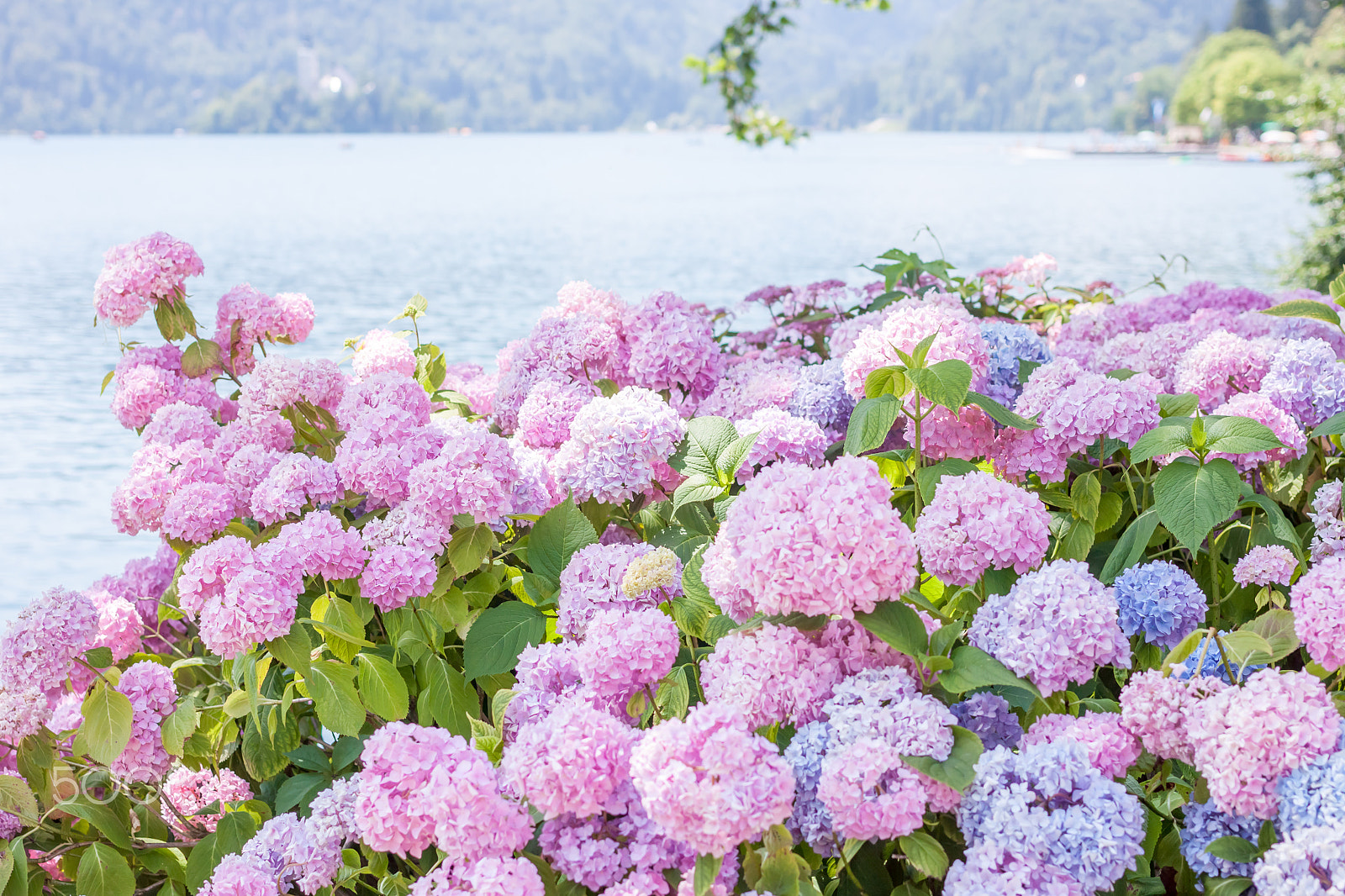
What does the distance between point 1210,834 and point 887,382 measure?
2.62 feet

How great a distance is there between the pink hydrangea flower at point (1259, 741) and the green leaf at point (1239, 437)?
54 centimetres

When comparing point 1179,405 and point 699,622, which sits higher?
point 1179,405

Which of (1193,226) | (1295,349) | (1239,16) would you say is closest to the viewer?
(1295,349)

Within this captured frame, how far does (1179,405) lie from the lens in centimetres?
183

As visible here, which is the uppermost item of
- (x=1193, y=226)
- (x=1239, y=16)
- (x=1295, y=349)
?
(x=1239, y=16)

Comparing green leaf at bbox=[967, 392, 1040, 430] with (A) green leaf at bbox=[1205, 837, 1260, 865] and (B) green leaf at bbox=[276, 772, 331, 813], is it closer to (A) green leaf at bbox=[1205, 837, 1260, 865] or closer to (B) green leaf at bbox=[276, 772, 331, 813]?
(A) green leaf at bbox=[1205, 837, 1260, 865]

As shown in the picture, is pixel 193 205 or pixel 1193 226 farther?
pixel 193 205

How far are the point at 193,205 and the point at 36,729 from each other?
31989 mm

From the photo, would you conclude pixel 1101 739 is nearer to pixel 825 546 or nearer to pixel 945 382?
pixel 825 546

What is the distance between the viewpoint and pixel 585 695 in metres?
1.35

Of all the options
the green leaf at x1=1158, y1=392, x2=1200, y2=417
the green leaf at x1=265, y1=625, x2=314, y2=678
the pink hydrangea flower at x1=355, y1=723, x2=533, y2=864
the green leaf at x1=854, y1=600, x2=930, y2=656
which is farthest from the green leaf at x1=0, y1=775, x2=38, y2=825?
the green leaf at x1=1158, y1=392, x2=1200, y2=417

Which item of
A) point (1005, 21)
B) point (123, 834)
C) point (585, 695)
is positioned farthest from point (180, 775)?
point (1005, 21)

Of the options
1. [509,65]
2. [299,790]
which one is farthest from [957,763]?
[509,65]

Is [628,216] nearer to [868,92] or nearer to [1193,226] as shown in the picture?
[1193,226]
